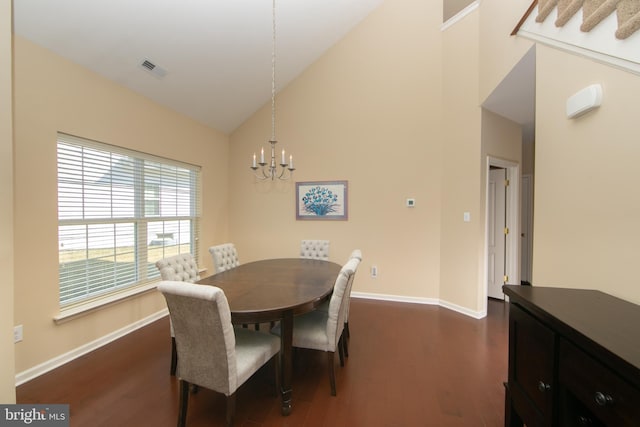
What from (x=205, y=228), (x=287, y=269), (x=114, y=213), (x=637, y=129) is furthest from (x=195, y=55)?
(x=637, y=129)

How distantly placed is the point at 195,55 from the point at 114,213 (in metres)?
1.92

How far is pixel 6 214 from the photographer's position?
1.50 metres

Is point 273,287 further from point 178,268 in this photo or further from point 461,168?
point 461,168

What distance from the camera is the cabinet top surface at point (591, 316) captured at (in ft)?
2.43

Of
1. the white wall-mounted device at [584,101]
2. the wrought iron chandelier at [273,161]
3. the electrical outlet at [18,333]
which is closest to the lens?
the white wall-mounted device at [584,101]

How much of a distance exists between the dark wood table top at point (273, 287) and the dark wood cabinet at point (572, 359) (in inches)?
46.5

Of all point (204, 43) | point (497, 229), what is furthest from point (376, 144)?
point (204, 43)

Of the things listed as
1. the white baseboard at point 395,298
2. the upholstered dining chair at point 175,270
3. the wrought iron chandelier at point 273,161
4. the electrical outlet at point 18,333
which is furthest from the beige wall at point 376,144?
the electrical outlet at point 18,333

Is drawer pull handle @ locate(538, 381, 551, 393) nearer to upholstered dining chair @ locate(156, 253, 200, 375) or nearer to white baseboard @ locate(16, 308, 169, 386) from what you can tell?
upholstered dining chair @ locate(156, 253, 200, 375)

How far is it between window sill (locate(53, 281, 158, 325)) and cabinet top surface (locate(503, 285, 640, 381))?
3.31m

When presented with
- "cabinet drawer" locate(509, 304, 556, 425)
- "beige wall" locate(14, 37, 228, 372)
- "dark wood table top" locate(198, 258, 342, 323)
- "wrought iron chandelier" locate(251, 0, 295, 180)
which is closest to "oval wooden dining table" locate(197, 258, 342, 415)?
"dark wood table top" locate(198, 258, 342, 323)

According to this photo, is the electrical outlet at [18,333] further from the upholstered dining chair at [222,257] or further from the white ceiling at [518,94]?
the white ceiling at [518,94]

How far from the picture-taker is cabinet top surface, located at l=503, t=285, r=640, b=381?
0.74m

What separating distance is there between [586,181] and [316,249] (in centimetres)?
264
